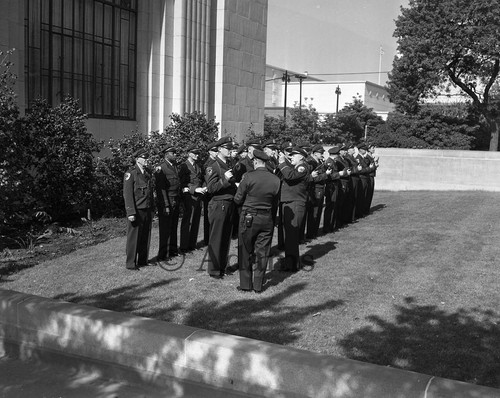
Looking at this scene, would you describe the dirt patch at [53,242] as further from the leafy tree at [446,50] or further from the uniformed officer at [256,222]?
the leafy tree at [446,50]

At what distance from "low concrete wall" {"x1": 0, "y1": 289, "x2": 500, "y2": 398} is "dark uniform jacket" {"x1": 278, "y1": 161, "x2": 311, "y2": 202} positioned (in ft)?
14.2

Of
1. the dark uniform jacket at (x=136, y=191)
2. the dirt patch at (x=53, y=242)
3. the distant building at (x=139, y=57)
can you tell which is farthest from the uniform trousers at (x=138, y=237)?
the distant building at (x=139, y=57)

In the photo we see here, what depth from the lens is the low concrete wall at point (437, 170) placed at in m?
21.6

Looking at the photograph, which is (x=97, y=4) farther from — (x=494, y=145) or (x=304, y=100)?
(x=304, y=100)

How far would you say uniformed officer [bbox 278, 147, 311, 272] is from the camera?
8.81 meters

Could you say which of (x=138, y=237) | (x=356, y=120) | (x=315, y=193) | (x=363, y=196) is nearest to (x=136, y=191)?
(x=138, y=237)

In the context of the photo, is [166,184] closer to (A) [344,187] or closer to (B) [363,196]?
(A) [344,187]

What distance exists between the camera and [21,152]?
1049 centimetres

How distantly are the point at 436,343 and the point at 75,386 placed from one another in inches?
132

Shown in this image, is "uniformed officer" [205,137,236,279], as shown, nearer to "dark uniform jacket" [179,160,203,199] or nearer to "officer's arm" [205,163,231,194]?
"officer's arm" [205,163,231,194]

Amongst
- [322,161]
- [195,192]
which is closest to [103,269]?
[195,192]

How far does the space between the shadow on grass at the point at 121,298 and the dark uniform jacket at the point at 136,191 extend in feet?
4.04

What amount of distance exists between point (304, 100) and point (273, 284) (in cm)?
5852

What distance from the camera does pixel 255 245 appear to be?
7723mm
